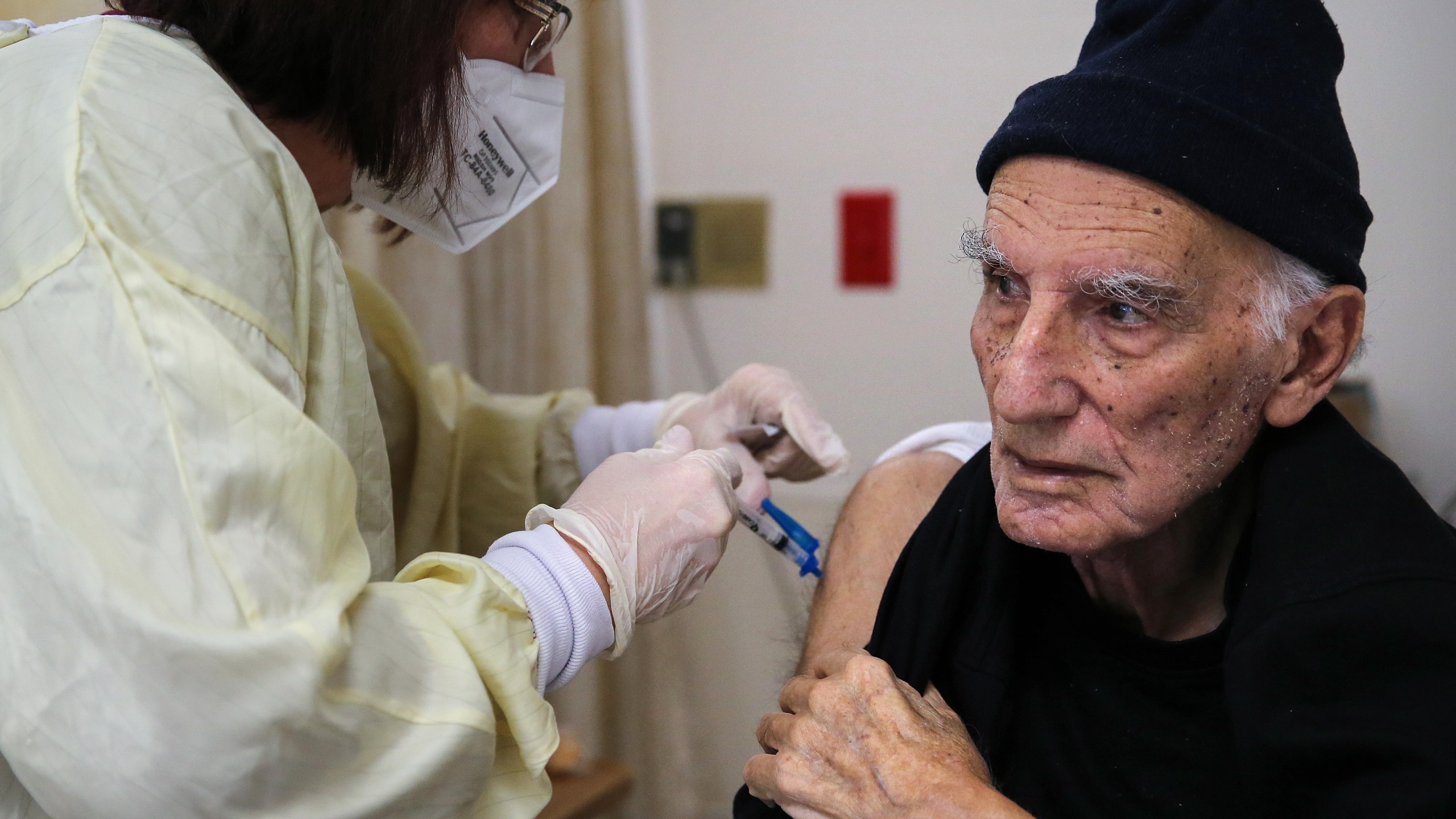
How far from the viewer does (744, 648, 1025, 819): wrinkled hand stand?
91cm

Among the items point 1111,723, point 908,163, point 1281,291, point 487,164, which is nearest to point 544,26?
point 487,164

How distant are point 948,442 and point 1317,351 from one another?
457mm

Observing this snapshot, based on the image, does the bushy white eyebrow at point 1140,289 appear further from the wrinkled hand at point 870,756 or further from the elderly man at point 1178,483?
the wrinkled hand at point 870,756

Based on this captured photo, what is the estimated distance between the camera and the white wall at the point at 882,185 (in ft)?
5.76

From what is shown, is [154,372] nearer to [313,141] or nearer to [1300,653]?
[313,141]

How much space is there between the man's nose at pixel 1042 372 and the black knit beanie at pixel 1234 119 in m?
0.15

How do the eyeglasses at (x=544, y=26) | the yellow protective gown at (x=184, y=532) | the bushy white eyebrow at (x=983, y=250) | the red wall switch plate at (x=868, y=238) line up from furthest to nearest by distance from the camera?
1. the red wall switch plate at (x=868, y=238)
2. the eyeglasses at (x=544, y=26)
3. the bushy white eyebrow at (x=983, y=250)
4. the yellow protective gown at (x=184, y=532)

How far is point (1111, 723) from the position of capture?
1.05 meters

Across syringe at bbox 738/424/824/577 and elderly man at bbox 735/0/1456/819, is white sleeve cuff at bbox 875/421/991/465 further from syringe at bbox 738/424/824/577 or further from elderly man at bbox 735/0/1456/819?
elderly man at bbox 735/0/1456/819

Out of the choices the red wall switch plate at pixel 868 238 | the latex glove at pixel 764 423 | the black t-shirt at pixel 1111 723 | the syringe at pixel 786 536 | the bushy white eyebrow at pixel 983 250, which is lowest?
the black t-shirt at pixel 1111 723

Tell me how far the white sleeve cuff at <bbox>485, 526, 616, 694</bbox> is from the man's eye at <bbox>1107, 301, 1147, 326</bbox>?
52 cm

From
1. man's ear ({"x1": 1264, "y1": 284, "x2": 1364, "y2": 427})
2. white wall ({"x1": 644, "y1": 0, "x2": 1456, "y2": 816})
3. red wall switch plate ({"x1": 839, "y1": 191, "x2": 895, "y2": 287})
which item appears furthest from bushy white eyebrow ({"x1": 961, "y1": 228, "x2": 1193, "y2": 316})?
red wall switch plate ({"x1": 839, "y1": 191, "x2": 895, "y2": 287})

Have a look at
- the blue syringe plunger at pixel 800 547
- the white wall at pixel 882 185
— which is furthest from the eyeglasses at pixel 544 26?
the white wall at pixel 882 185

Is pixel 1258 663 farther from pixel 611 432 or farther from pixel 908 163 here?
pixel 908 163
